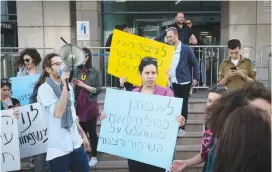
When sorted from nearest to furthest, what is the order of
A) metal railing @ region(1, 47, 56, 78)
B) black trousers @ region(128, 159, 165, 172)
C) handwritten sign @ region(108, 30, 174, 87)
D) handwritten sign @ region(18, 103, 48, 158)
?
black trousers @ region(128, 159, 165, 172) < handwritten sign @ region(18, 103, 48, 158) < handwritten sign @ region(108, 30, 174, 87) < metal railing @ region(1, 47, 56, 78)

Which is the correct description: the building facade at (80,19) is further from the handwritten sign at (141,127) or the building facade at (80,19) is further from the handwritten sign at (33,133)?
the handwritten sign at (141,127)

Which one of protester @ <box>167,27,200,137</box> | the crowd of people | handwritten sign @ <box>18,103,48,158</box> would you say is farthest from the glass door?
handwritten sign @ <box>18,103,48,158</box>

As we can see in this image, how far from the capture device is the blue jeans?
3.24m

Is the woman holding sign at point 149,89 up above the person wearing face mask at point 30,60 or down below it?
below

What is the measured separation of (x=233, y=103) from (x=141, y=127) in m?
1.44

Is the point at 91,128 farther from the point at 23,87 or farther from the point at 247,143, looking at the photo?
the point at 247,143

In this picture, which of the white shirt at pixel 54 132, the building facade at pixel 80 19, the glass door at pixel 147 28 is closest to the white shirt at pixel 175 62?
the white shirt at pixel 54 132

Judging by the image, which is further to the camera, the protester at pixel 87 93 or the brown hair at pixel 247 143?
the protester at pixel 87 93

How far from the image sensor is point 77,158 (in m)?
3.37

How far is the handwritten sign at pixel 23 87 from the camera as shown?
4750mm

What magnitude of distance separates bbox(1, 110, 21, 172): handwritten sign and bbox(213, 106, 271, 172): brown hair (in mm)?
2770

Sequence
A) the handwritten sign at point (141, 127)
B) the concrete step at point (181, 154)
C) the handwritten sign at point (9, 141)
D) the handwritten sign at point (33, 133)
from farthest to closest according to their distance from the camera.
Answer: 1. the concrete step at point (181, 154)
2. the handwritten sign at point (33, 133)
3. the handwritten sign at point (9, 141)
4. the handwritten sign at point (141, 127)

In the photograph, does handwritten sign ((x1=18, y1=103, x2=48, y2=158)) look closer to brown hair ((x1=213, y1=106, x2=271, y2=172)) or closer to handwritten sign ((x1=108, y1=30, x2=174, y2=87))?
handwritten sign ((x1=108, y1=30, x2=174, y2=87))

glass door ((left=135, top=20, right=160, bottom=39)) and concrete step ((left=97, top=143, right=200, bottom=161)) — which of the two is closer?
concrete step ((left=97, top=143, right=200, bottom=161))
